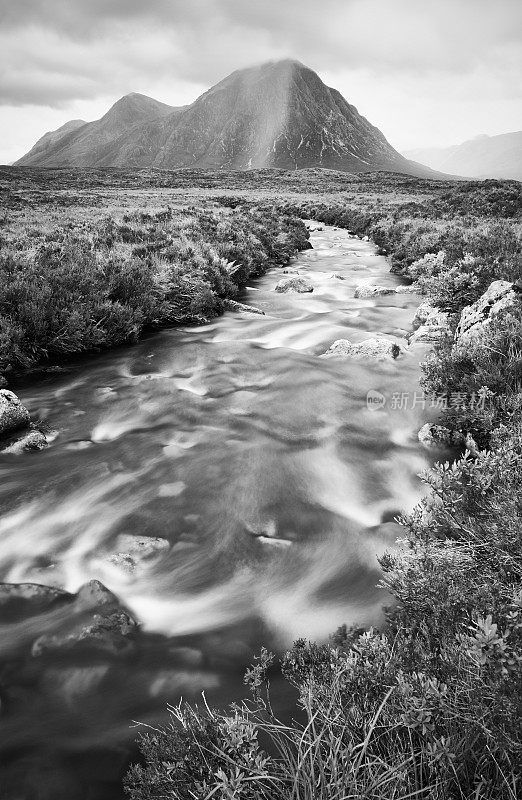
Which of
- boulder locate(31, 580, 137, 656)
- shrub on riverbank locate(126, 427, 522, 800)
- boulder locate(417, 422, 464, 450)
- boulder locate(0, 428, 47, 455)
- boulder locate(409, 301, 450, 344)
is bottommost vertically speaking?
boulder locate(31, 580, 137, 656)

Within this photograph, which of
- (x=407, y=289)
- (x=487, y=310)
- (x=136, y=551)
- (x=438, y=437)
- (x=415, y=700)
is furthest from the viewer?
(x=407, y=289)

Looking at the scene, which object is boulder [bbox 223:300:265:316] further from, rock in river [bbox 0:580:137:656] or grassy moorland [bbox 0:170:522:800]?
rock in river [bbox 0:580:137:656]

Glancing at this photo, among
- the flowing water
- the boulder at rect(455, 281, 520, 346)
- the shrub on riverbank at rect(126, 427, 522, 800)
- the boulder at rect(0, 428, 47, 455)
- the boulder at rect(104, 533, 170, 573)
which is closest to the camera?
the shrub on riverbank at rect(126, 427, 522, 800)

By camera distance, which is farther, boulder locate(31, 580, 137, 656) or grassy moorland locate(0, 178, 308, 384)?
grassy moorland locate(0, 178, 308, 384)

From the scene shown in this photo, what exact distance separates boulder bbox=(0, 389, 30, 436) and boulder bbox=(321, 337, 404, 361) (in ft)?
19.8

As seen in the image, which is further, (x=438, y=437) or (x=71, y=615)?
(x=438, y=437)

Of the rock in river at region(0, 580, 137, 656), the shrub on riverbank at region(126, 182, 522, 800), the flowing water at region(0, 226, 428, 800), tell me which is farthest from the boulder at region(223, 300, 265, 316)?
the rock in river at region(0, 580, 137, 656)

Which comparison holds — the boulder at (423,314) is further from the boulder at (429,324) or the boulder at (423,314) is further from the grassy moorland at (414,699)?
the grassy moorland at (414,699)

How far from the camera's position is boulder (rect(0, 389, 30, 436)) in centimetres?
625

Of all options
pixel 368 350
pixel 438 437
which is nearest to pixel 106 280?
pixel 368 350

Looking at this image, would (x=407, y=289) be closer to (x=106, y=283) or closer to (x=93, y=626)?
(x=106, y=283)

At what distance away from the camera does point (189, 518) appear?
5000 mm

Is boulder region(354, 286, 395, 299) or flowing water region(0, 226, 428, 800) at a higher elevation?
boulder region(354, 286, 395, 299)

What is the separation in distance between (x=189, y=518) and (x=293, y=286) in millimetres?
11650
